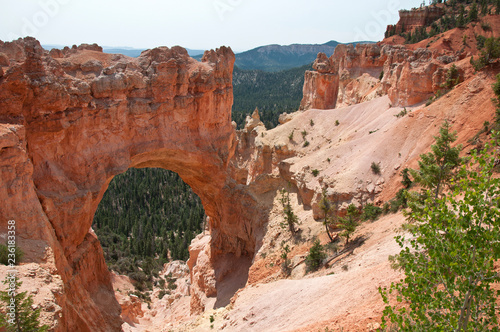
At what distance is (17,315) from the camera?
1060 centimetres

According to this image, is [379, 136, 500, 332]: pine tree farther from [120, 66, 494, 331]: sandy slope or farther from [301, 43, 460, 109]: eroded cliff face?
[301, 43, 460, 109]: eroded cliff face

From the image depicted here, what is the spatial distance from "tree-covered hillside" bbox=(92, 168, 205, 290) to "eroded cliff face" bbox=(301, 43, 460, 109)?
30138 millimetres

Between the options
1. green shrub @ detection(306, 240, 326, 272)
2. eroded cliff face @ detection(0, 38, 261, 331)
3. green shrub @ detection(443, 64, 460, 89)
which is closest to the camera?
eroded cliff face @ detection(0, 38, 261, 331)

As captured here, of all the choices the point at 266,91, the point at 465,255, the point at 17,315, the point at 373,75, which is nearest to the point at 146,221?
the point at 373,75

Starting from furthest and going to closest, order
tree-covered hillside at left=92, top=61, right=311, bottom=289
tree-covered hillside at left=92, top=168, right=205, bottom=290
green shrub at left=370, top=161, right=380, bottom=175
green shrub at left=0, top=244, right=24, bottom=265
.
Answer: tree-covered hillside at left=92, top=168, right=205, bottom=290
tree-covered hillside at left=92, top=61, right=311, bottom=289
green shrub at left=370, top=161, right=380, bottom=175
green shrub at left=0, top=244, right=24, bottom=265

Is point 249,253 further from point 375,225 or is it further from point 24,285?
point 24,285

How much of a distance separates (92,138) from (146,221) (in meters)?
41.0

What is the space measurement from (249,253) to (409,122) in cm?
1830

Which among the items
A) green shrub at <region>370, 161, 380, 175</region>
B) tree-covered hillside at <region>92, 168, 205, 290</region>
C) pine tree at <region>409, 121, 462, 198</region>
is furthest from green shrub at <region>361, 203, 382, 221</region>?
tree-covered hillside at <region>92, 168, 205, 290</region>

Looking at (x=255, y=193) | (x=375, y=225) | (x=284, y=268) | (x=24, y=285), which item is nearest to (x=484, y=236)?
(x=24, y=285)

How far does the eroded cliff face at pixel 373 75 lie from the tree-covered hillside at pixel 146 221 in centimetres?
3014

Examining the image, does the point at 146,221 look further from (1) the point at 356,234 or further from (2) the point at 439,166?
(2) the point at 439,166

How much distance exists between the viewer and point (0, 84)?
17438mm

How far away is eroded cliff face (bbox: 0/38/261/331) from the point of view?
1722cm
